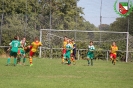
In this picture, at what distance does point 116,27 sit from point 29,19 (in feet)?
32.4

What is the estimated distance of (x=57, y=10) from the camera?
187ft

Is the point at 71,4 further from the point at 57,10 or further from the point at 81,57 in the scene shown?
the point at 81,57

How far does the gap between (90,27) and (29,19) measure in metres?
6.86

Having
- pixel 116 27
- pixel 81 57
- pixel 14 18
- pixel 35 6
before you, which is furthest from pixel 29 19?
pixel 35 6

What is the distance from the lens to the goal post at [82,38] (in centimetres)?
3900

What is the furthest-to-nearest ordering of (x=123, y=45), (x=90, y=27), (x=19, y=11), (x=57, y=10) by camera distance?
(x=57, y=10)
(x=19, y=11)
(x=90, y=27)
(x=123, y=45)

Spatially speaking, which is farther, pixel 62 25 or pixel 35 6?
pixel 35 6

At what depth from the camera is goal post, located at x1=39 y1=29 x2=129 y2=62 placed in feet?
128

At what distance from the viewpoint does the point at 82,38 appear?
40.9m

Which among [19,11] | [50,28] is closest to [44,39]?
[50,28]

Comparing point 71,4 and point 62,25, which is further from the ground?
point 71,4

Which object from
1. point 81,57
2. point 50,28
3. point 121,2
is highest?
point 121,2

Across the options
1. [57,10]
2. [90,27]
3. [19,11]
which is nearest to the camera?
[90,27]

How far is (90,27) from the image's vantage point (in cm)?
4272
